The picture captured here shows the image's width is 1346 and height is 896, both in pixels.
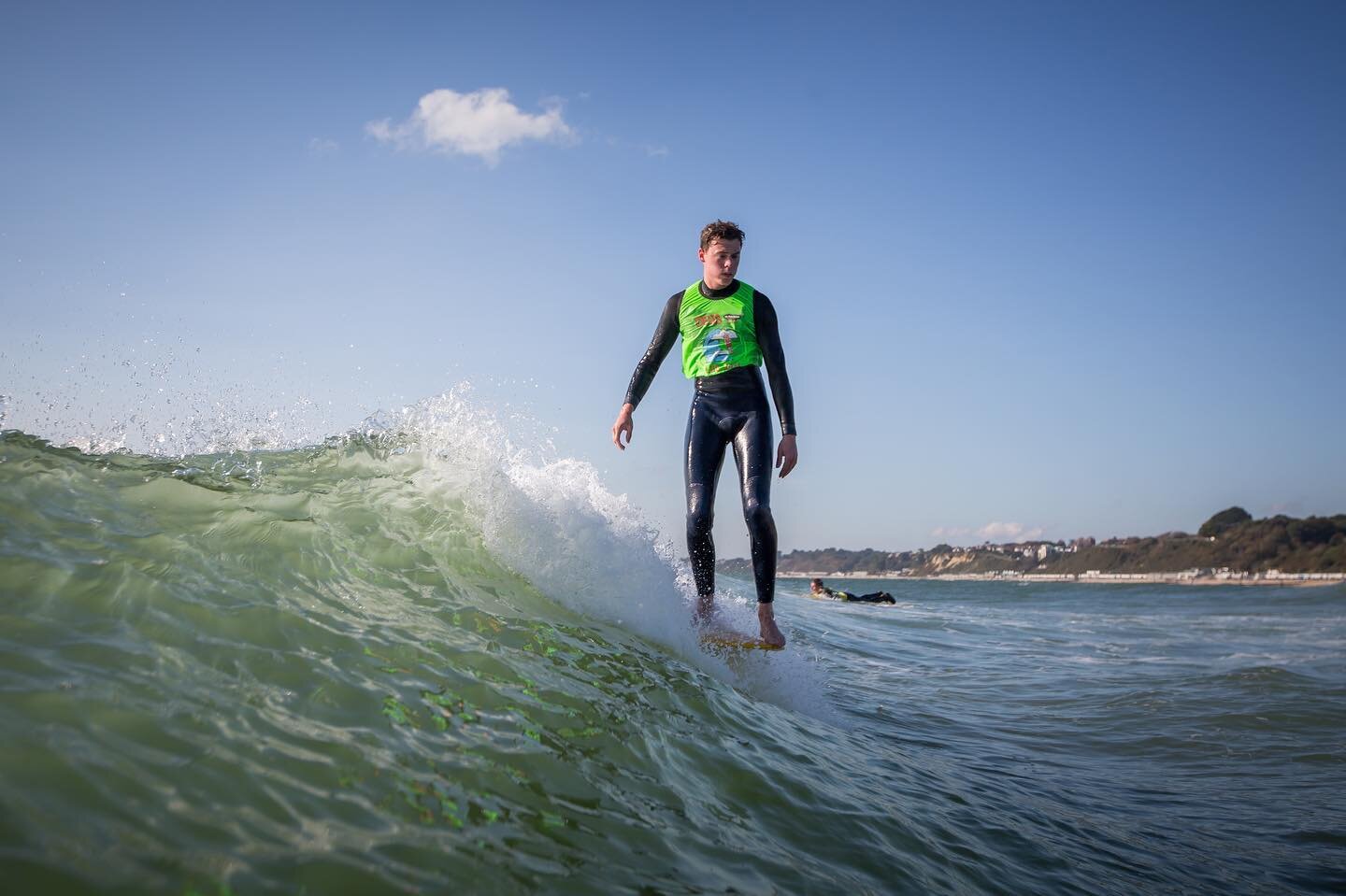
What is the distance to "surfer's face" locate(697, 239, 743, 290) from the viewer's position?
5.66m

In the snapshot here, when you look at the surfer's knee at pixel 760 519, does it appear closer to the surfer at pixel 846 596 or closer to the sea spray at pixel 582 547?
the sea spray at pixel 582 547

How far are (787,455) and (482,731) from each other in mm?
3407

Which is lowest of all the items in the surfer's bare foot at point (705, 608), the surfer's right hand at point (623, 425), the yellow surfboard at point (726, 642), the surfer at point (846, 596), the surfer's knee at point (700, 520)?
the surfer at point (846, 596)

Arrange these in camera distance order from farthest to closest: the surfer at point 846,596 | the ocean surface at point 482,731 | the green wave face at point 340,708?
the surfer at point 846,596, the ocean surface at point 482,731, the green wave face at point 340,708

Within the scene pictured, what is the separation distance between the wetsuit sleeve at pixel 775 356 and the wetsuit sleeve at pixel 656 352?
2.06 ft

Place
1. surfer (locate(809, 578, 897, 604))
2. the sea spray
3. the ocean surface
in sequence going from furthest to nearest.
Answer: surfer (locate(809, 578, 897, 604)) < the sea spray < the ocean surface

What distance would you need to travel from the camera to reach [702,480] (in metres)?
5.59

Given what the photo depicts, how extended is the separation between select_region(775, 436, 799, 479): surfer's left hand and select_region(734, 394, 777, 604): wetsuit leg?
15cm

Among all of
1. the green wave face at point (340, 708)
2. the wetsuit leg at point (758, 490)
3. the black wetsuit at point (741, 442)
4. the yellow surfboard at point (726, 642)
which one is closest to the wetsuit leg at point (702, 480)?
the black wetsuit at point (741, 442)

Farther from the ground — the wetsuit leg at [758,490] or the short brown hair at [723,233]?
the short brown hair at [723,233]

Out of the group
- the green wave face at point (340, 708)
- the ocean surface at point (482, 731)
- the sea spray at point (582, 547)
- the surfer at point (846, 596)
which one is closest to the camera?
the green wave face at point (340, 708)

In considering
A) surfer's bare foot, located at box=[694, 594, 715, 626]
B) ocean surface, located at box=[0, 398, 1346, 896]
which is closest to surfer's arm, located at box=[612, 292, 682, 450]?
ocean surface, located at box=[0, 398, 1346, 896]

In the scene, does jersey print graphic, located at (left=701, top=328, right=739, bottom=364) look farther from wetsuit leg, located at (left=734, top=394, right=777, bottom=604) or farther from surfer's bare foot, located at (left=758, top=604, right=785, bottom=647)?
surfer's bare foot, located at (left=758, top=604, right=785, bottom=647)

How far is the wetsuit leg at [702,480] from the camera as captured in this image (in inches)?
216
